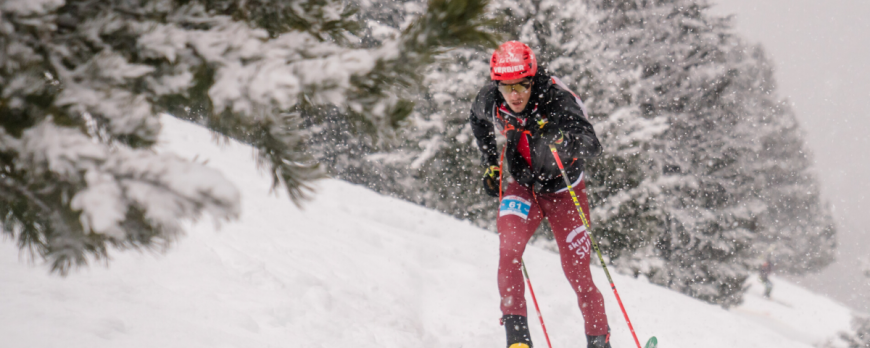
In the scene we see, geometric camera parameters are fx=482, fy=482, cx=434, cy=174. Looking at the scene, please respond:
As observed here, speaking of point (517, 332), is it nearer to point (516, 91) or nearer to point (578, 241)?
point (578, 241)

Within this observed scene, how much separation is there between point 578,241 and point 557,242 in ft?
0.53

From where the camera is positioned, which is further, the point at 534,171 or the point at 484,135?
the point at 484,135

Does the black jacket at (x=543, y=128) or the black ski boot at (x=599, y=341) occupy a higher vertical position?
the black jacket at (x=543, y=128)

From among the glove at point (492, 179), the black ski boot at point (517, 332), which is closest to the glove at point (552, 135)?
the glove at point (492, 179)

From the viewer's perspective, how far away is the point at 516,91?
11.7 ft

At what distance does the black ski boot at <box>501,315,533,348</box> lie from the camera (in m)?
3.48

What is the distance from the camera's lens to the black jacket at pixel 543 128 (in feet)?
11.6

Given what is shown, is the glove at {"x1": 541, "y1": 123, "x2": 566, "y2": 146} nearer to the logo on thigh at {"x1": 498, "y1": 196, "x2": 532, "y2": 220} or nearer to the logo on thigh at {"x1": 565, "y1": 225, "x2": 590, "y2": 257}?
the logo on thigh at {"x1": 498, "y1": 196, "x2": 532, "y2": 220}

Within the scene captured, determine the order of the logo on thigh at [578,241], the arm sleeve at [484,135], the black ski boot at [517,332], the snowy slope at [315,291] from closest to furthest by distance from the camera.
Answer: the snowy slope at [315,291] < the black ski boot at [517,332] < the logo on thigh at [578,241] < the arm sleeve at [484,135]

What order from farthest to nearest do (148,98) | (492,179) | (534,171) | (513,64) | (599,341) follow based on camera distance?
(492,179) < (534,171) < (599,341) < (513,64) < (148,98)

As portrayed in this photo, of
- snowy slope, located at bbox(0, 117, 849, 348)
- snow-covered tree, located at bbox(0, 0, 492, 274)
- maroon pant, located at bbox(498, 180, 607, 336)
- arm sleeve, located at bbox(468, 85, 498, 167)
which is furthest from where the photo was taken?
arm sleeve, located at bbox(468, 85, 498, 167)

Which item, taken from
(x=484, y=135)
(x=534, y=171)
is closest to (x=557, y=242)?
(x=534, y=171)

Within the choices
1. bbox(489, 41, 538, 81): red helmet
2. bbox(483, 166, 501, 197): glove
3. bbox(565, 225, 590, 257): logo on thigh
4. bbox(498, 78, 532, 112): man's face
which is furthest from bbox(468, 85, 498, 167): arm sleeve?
bbox(565, 225, 590, 257): logo on thigh

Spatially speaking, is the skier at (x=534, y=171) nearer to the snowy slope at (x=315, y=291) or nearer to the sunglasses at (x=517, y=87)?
the sunglasses at (x=517, y=87)
